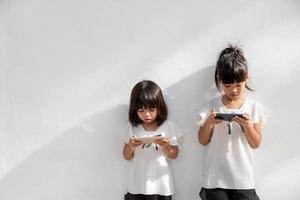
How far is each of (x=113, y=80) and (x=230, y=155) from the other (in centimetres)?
60

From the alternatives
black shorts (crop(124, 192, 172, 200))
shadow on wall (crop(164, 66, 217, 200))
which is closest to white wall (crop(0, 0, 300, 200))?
shadow on wall (crop(164, 66, 217, 200))

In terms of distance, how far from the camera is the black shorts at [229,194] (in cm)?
155

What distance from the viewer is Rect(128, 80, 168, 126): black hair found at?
63.2 inches

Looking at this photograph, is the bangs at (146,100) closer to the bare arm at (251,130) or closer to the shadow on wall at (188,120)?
the shadow on wall at (188,120)

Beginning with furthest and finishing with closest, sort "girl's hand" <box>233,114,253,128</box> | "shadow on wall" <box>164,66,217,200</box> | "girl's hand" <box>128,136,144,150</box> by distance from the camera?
"shadow on wall" <box>164,66,217,200</box> < "girl's hand" <box>128,136,144,150</box> < "girl's hand" <box>233,114,253,128</box>

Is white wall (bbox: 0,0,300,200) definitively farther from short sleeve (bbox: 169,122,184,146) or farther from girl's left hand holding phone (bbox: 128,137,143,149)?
girl's left hand holding phone (bbox: 128,137,143,149)

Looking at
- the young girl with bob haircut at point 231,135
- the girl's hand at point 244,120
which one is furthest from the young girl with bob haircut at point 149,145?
the girl's hand at point 244,120

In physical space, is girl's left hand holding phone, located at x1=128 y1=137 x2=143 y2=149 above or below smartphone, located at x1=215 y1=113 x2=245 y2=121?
below

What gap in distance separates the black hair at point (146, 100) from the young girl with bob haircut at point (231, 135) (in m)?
0.17

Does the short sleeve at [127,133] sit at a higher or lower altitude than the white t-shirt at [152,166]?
higher

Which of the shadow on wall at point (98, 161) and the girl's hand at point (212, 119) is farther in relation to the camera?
the shadow on wall at point (98, 161)

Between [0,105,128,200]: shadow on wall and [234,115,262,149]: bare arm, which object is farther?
[0,105,128,200]: shadow on wall

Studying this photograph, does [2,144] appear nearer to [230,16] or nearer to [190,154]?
[190,154]

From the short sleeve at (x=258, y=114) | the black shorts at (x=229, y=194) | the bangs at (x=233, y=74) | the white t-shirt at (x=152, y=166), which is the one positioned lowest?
the black shorts at (x=229, y=194)
